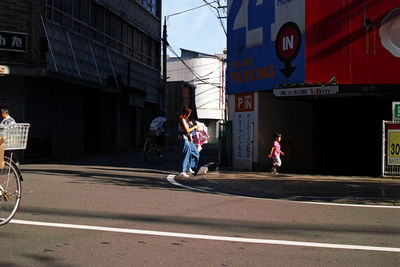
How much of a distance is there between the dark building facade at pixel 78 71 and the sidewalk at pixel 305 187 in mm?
9337

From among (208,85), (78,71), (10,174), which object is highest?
(208,85)

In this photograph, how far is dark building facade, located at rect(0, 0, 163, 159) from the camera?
701 inches

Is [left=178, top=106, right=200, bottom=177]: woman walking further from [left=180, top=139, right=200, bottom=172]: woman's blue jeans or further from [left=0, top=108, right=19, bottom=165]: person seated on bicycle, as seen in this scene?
[left=0, top=108, right=19, bottom=165]: person seated on bicycle

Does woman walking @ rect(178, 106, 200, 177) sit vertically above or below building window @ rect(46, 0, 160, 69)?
below

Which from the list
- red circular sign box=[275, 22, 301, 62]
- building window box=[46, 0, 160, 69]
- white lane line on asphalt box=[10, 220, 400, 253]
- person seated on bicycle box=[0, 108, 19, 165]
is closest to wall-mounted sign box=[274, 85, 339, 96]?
red circular sign box=[275, 22, 301, 62]

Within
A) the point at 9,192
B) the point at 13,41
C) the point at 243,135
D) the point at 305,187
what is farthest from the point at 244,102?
the point at 9,192

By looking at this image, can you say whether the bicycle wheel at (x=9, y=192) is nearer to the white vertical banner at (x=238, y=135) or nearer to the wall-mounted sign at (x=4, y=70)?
the white vertical banner at (x=238, y=135)

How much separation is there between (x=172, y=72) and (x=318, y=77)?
5467 cm

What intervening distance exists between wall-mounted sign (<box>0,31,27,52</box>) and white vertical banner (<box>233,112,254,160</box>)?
871 centimetres

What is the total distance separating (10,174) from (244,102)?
1058 cm

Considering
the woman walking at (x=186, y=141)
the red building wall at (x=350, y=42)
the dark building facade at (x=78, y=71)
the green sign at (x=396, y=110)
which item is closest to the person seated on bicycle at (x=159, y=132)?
the dark building facade at (x=78, y=71)

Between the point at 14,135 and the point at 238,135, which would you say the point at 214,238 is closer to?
the point at 14,135

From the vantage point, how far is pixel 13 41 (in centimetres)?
1752

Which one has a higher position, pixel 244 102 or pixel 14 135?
pixel 244 102
